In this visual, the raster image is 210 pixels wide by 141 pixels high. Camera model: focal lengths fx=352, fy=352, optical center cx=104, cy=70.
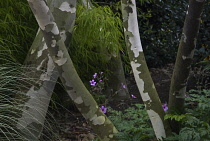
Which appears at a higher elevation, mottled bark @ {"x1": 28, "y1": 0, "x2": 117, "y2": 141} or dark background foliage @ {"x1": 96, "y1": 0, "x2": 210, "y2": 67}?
mottled bark @ {"x1": 28, "y1": 0, "x2": 117, "y2": 141}

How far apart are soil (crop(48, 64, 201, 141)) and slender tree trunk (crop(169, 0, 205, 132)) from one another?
840 mm

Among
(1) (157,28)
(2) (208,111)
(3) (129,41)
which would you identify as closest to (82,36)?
(3) (129,41)

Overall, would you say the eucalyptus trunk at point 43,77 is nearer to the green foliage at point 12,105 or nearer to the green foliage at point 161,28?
the green foliage at point 12,105

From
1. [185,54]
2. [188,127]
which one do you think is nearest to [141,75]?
[185,54]

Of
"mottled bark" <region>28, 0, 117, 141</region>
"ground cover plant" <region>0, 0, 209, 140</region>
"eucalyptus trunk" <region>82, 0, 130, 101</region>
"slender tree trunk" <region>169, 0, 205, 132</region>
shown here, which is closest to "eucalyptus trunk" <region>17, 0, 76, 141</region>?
"ground cover plant" <region>0, 0, 209, 140</region>

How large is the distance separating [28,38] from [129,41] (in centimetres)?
198

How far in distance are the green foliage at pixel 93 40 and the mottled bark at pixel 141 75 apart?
147 centimetres

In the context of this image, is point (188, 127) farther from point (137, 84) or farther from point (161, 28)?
point (161, 28)

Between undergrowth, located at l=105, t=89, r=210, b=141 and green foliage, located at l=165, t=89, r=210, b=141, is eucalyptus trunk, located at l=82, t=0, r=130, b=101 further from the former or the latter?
green foliage, located at l=165, t=89, r=210, b=141

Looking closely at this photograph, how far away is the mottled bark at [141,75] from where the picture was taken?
2541 millimetres

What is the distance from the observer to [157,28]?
676 cm

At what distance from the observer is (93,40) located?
4.38 meters

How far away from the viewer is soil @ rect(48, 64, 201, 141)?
3.77 meters

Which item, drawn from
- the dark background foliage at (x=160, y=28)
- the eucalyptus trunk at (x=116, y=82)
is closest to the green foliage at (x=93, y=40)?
the eucalyptus trunk at (x=116, y=82)
